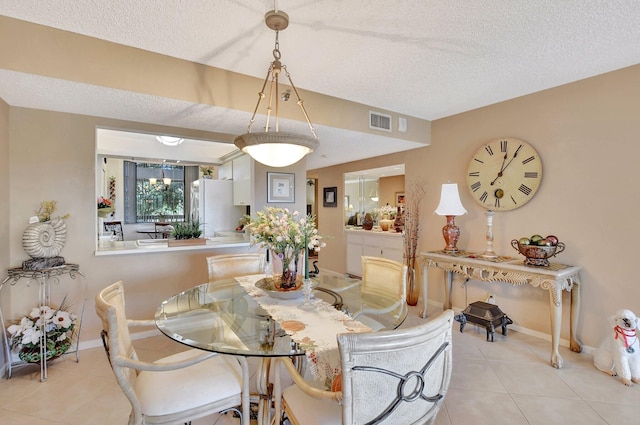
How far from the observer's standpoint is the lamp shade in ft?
11.2

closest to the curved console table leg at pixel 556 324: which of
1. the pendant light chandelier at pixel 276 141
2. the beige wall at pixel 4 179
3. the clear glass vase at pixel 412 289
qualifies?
the clear glass vase at pixel 412 289

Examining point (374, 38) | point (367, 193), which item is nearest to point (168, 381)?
point (374, 38)

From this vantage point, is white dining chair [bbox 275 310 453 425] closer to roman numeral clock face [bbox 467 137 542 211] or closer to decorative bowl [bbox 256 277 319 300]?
decorative bowl [bbox 256 277 319 300]

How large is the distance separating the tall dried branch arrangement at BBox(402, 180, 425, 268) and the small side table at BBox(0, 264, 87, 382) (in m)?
3.85

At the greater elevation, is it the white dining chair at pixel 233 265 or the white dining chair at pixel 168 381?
the white dining chair at pixel 233 265

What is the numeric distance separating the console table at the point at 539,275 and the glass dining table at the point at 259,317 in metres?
1.40

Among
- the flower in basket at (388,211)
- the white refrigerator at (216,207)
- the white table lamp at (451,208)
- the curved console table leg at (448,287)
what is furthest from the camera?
the flower in basket at (388,211)

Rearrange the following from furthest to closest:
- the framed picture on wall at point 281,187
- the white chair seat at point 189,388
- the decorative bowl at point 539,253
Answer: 1. the framed picture on wall at point 281,187
2. the decorative bowl at point 539,253
3. the white chair seat at point 189,388

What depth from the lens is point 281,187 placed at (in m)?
4.02

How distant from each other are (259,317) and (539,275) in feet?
8.13

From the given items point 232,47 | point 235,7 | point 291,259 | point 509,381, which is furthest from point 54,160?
point 509,381

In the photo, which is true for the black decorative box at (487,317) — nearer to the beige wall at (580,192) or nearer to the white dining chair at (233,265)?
the beige wall at (580,192)

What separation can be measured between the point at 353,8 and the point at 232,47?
94 cm

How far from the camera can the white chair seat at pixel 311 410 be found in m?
1.26
